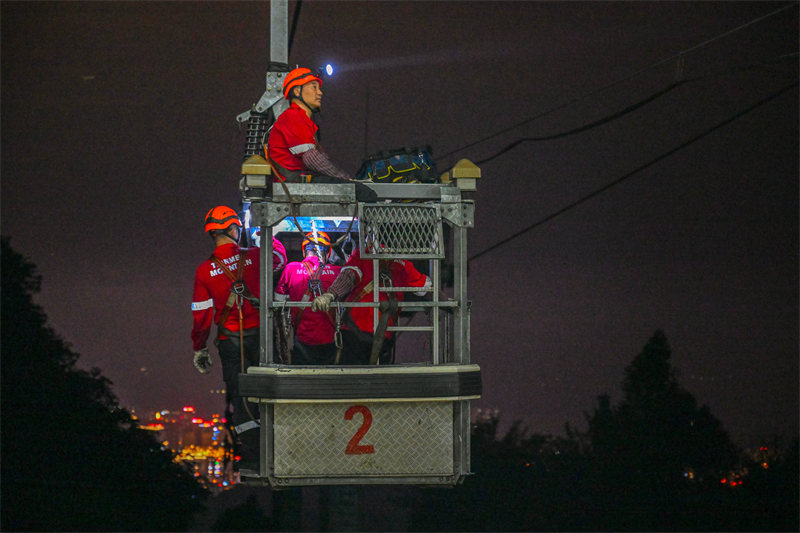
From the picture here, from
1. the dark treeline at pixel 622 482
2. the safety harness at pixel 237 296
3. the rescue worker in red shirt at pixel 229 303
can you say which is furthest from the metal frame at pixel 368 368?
the dark treeline at pixel 622 482

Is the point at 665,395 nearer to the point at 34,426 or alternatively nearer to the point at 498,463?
the point at 498,463

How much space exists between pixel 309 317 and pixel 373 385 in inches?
58.0

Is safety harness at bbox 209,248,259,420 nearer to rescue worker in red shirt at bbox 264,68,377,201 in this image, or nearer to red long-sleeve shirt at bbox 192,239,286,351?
red long-sleeve shirt at bbox 192,239,286,351

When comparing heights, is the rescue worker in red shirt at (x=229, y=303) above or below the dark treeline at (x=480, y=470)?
above

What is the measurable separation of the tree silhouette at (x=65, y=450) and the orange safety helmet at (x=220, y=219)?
29474mm

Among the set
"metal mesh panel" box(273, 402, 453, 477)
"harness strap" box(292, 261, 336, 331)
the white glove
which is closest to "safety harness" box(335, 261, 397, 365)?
"harness strap" box(292, 261, 336, 331)

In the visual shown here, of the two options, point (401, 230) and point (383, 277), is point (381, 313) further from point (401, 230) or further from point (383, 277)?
point (401, 230)

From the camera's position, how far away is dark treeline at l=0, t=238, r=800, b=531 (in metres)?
39.9

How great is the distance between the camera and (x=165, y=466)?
146ft

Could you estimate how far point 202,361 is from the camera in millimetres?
10602

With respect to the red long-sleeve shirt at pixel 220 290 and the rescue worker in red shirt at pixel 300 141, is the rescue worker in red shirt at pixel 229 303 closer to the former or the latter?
the red long-sleeve shirt at pixel 220 290

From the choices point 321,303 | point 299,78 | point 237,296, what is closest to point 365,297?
point 321,303

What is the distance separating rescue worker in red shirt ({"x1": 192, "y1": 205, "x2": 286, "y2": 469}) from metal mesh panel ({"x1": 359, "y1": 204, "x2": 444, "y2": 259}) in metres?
1.62

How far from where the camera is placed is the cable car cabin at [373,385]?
9.05 metres
